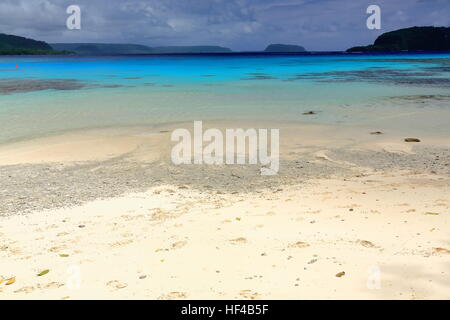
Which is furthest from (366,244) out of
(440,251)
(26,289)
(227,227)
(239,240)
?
(26,289)

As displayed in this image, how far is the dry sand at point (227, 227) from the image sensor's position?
14.0ft

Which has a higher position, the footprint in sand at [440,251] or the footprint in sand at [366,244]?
the footprint in sand at [440,251]

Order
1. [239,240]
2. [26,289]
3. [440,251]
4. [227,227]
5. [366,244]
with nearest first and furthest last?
[26,289]
[440,251]
[366,244]
[239,240]
[227,227]

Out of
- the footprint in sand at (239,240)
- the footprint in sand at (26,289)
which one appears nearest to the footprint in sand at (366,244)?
the footprint in sand at (239,240)

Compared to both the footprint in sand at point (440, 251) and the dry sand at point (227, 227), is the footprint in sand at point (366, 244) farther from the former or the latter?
the footprint in sand at point (440, 251)

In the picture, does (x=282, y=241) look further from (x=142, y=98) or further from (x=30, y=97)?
(x=30, y=97)

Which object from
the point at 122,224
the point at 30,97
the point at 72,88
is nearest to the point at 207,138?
the point at 122,224

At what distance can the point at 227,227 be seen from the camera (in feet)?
19.7

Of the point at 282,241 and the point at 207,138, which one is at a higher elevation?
the point at 207,138

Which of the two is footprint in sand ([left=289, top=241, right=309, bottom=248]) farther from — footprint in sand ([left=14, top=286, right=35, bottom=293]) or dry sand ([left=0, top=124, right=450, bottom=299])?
footprint in sand ([left=14, top=286, right=35, bottom=293])

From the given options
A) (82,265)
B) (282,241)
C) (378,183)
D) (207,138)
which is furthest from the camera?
(207,138)

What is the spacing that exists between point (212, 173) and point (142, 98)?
681 inches

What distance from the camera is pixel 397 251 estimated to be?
16.1 ft

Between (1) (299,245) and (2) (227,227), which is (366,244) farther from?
(2) (227,227)
